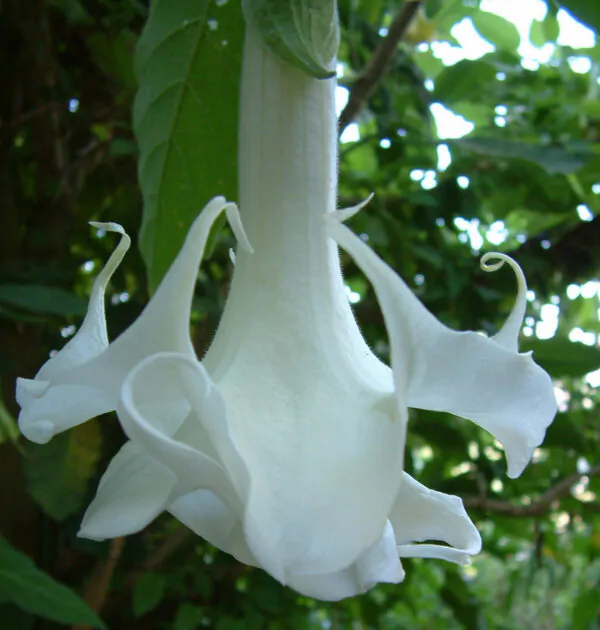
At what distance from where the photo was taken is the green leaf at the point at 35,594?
418 millimetres

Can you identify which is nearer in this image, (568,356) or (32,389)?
(32,389)

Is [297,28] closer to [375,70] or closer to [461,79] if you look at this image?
[375,70]

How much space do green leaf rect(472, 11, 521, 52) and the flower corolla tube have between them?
2.78ft

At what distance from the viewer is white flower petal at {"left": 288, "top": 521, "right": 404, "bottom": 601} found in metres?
0.21

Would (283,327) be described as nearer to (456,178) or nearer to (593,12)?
(593,12)

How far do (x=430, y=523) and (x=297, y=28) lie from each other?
18cm

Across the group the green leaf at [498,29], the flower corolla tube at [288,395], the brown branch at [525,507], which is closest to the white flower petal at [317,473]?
the flower corolla tube at [288,395]

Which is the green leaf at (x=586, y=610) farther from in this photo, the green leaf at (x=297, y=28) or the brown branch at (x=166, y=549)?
the green leaf at (x=297, y=28)

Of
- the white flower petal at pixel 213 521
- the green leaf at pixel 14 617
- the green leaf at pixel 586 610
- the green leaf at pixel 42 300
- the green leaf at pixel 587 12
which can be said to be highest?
the green leaf at pixel 587 12

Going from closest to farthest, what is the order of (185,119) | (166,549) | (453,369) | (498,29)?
(453,369), (185,119), (166,549), (498,29)

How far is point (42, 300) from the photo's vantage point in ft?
1.83

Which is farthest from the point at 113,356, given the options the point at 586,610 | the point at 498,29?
the point at 586,610

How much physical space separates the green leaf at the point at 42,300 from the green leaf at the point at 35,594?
175 mm

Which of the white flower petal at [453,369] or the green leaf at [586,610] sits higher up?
the white flower petal at [453,369]
